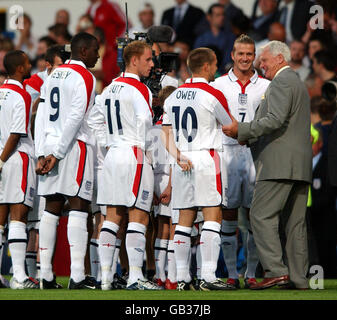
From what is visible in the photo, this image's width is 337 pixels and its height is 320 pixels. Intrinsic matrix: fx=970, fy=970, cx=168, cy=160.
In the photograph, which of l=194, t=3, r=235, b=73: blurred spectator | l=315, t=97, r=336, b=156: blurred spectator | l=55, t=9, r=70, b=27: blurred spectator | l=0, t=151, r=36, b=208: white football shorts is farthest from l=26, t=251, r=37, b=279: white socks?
l=55, t=9, r=70, b=27: blurred spectator

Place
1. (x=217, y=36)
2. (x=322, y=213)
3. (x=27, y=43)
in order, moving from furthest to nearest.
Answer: (x=27, y=43)
(x=217, y=36)
(x=322, y=213)

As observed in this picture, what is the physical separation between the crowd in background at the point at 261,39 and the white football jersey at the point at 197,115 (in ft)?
7.88

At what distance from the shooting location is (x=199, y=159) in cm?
902

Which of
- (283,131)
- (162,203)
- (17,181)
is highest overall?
(283,131)

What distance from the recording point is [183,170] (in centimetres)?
908

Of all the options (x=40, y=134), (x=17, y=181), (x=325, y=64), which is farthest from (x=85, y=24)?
(x=40, y=134)

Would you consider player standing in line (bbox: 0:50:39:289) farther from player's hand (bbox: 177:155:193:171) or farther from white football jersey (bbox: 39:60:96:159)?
player's hand (bbox: 177:155:193:171)

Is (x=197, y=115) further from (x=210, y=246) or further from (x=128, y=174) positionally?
(x=210, y=246)

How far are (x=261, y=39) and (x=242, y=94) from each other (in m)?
5.10

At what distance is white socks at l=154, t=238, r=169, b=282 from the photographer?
974 cm

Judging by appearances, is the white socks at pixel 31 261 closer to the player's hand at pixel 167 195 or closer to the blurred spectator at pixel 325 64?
the player's hand at pixel 167 195

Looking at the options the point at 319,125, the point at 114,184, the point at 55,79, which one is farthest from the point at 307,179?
the point at 319,125

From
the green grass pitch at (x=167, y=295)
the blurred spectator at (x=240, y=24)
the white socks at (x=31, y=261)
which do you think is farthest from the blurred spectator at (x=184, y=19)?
Result: the green grass pitch at (x=167, y=295)
